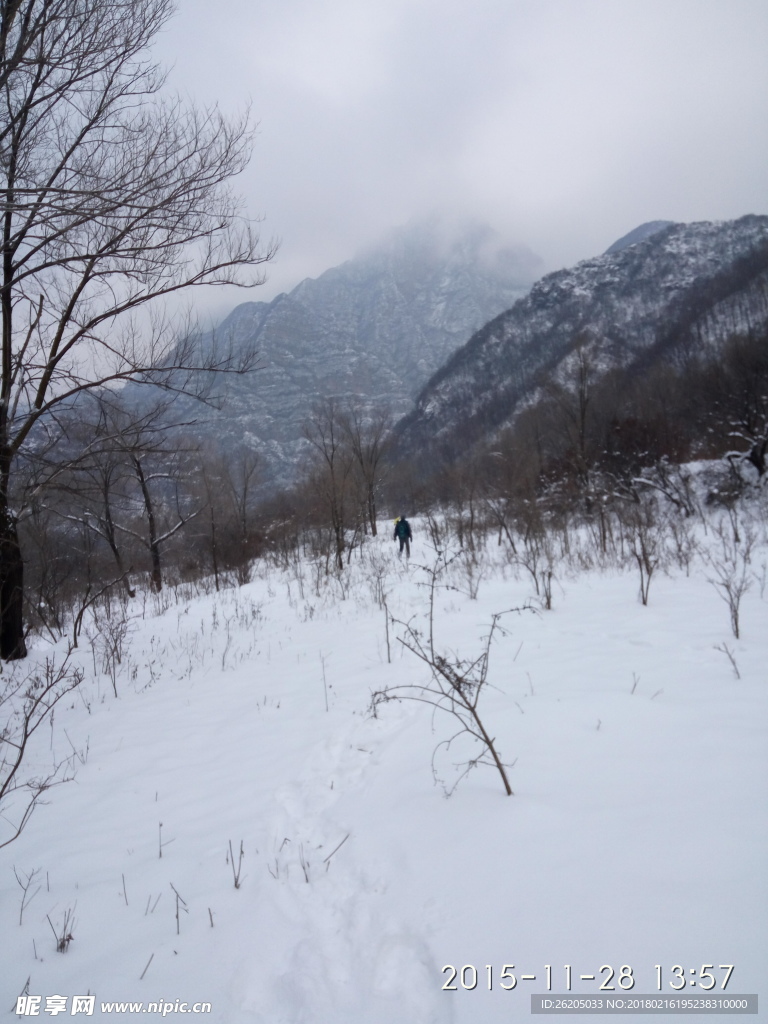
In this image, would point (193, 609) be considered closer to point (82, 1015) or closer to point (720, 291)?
point (82, 1015)

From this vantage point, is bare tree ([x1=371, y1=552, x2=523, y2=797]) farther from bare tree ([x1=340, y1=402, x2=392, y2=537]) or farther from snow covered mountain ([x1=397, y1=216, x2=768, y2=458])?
snow covered mountain ([x1=397, y1=216, x2=768, y2=458])

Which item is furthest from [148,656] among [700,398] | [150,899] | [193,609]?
[700,398]

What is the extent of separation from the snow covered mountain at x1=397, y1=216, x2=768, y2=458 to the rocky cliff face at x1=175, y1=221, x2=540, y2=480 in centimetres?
3336

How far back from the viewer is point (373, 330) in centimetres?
17825

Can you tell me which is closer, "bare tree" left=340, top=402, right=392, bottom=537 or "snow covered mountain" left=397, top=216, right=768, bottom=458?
"bare tree" left=340, top=402, right=392, bottom=537

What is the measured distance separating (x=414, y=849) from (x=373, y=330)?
190 metres

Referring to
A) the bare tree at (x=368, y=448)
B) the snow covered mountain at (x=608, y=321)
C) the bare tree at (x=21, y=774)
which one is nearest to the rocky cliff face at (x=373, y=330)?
the snow covered mountain at (x=608, y=321)

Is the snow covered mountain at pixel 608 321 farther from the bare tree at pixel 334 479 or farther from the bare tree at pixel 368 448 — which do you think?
the bare tree at pixel 334 479

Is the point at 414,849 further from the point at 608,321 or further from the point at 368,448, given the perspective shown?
the point at 608,321

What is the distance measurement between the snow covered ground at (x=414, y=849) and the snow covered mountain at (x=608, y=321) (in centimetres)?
6436


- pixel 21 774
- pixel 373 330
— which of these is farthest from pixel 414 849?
pixel 373 330

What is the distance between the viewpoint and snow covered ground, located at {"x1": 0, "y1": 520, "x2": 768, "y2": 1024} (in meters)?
1.42
